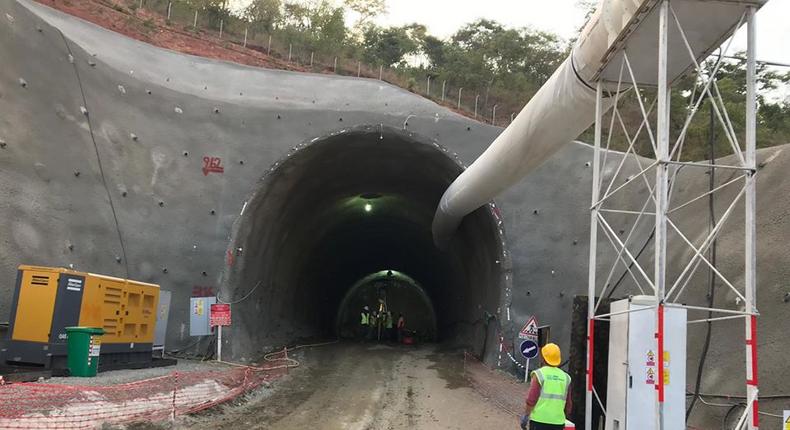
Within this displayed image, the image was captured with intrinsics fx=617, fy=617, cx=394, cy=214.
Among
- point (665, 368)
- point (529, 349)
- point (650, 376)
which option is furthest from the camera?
point (529, 349)

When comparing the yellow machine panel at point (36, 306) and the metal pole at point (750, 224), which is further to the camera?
the yellow machine panel at point (36, 306)

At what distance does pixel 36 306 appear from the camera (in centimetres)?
1066

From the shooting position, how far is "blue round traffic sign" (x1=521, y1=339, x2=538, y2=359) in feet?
42.9

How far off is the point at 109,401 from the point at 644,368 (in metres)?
7.37

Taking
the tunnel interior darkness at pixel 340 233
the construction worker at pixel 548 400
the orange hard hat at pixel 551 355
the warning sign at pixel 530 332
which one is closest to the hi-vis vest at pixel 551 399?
the construction worker at pixel 548 400

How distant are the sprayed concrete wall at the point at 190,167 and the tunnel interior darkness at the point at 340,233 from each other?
18 cm

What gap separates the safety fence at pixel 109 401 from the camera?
7.66 m

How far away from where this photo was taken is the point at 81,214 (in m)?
13.9

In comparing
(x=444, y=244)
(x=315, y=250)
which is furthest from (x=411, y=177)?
(x=315, y=250)

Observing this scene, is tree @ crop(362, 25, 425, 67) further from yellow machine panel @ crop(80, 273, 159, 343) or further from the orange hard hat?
the orange hard hat

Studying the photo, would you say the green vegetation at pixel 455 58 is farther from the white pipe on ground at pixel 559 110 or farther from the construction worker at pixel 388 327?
the construction worker at pixel 388 327

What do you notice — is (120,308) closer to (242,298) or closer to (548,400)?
(242,298)

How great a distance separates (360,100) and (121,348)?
9.25 metres

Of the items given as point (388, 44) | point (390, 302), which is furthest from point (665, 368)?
point (388, 44)
